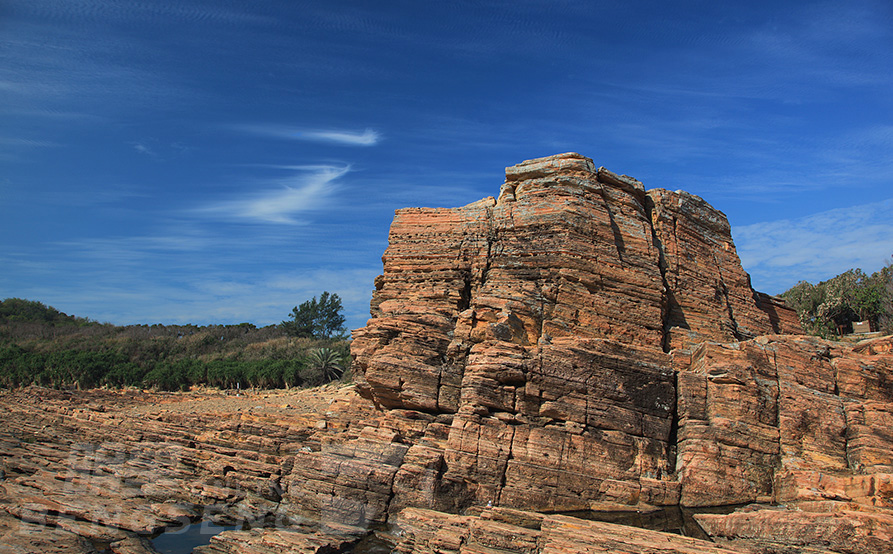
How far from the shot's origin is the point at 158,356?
57875 mm

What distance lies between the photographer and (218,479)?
61.5 feet

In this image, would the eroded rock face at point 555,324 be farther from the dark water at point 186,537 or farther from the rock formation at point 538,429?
the dark water at point 186,537

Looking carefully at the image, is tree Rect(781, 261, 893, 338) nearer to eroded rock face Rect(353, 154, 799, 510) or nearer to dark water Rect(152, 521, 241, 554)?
eroded rock face Rect(353, 154, 799, 510)

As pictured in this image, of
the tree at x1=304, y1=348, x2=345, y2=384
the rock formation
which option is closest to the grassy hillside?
the tree at x1=304, y1=348, x2=345, y2=384

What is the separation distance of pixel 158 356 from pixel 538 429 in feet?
174

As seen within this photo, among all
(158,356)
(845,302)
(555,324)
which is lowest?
(158,356)

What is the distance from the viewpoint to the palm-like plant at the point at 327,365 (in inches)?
1744

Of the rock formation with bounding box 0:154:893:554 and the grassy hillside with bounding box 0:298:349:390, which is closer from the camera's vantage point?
the rock formation with bounding box 0:154:893:554

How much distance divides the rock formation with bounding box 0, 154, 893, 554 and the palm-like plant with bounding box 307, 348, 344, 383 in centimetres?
2128

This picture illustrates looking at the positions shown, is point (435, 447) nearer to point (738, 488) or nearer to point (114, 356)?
point (738, 488)

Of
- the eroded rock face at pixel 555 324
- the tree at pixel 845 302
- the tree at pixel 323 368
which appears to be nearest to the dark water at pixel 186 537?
the eroded rock face at pixel 555 324

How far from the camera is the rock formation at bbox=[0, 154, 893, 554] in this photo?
14258 millimetres

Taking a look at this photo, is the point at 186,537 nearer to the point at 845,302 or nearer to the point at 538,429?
the point at 538,429

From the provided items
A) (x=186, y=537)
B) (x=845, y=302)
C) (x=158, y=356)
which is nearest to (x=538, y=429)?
(x=186, y=537)
